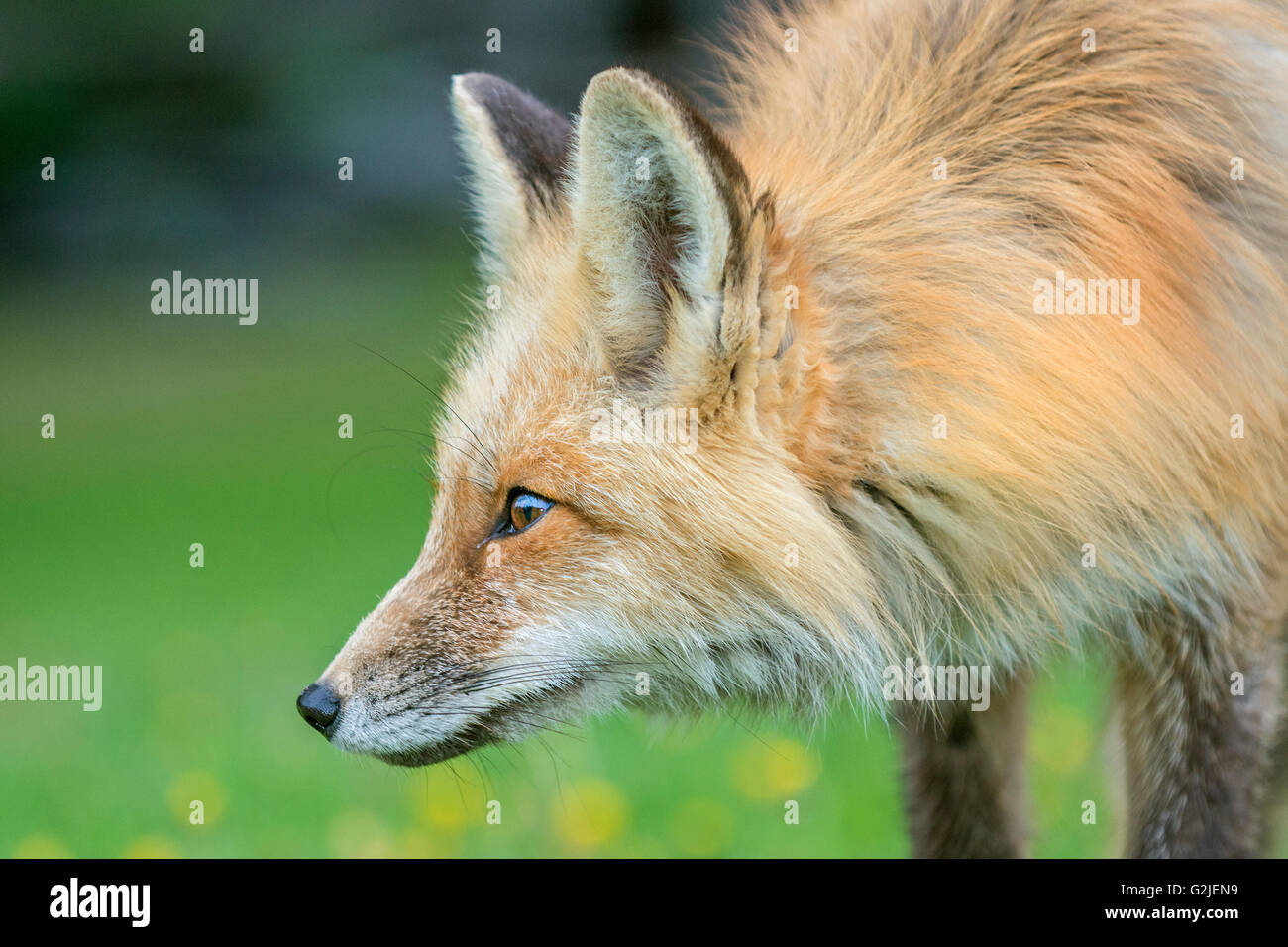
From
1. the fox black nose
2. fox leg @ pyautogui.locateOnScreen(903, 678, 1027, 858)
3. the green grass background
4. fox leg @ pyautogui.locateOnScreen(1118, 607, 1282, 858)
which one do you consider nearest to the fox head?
the fox black nose

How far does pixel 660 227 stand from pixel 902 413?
796mm

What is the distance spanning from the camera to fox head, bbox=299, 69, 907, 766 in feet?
10.8

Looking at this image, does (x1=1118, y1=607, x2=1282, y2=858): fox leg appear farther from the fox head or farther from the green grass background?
the fox head

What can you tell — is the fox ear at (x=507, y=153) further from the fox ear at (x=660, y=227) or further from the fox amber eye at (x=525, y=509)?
the fox amber eye at (x=525, y=509)

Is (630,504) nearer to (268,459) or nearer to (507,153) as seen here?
(507,153)

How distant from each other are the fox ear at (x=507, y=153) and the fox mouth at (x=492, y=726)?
147 cm

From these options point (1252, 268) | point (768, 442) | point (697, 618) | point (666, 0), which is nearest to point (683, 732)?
point (697, 618)

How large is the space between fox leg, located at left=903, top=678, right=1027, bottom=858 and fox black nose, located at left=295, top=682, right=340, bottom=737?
82.0 inches

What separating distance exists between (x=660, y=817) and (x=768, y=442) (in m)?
3.10

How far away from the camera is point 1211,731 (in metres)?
3.93

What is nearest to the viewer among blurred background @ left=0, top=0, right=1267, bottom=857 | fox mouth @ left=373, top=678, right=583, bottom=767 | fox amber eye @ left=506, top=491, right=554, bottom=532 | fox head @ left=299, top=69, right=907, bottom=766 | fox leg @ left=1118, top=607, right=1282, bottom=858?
fox head @ left=299, top=69, right=907, bottom=766

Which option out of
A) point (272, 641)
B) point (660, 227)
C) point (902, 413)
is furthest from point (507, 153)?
point (272, 641)

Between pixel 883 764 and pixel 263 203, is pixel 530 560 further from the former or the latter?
pixel 263 203

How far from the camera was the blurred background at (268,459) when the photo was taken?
19.2ft
